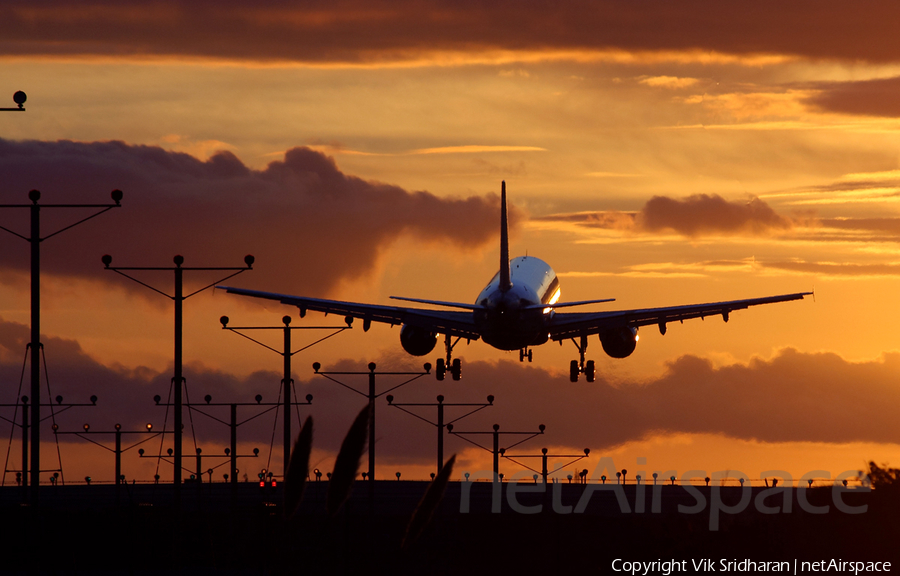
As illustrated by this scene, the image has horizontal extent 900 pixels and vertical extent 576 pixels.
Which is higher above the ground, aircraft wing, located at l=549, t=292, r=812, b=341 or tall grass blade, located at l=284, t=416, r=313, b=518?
aircraft wing, located at l=549, t=292, r=812, b=341

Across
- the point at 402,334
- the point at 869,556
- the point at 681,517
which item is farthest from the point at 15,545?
the point at 869,556

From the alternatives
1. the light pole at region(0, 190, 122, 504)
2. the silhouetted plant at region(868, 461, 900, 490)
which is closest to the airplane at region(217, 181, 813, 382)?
the silhouetted plant at region(868, 461, 900, 490)

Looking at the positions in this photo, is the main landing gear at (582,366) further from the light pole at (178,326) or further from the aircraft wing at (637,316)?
the light pole at (178,326)

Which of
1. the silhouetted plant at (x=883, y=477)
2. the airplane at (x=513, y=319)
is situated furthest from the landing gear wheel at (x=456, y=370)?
the silhouetted plant at (x=883, y=477)

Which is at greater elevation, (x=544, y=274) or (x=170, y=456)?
(x=544, y=274)

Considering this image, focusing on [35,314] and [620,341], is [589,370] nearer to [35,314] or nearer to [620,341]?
[620,341]

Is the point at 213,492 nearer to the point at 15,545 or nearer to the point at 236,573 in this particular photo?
the point at 15,545

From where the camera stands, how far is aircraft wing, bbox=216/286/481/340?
89188 mm

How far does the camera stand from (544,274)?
9994 centimetres

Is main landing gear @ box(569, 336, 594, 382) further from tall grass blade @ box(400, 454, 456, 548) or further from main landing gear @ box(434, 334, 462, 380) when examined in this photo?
tall grass blade @ box(400, 454, 456, 548)

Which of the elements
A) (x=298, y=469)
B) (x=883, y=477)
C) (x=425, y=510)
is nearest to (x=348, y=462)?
(x=298, y=469)

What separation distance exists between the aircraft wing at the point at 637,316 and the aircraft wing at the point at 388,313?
229 inches

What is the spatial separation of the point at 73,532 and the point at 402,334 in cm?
2639

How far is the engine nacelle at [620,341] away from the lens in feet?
308
